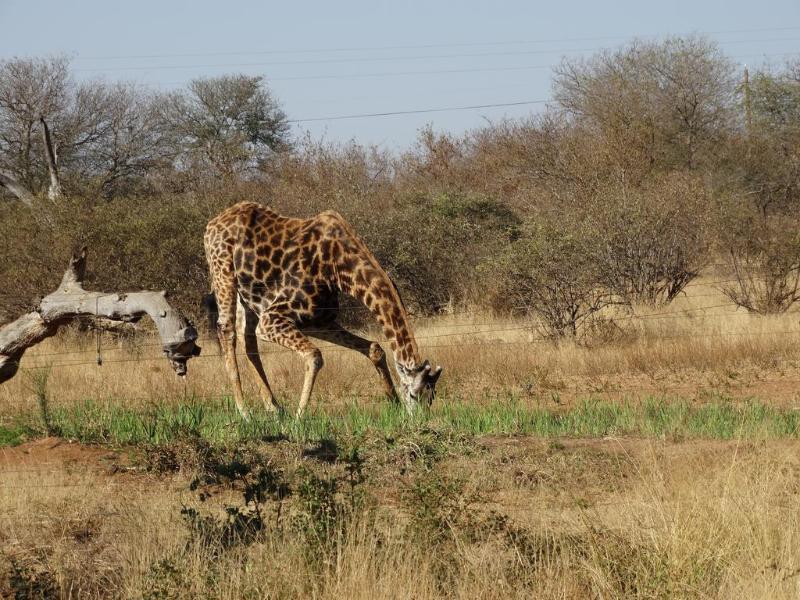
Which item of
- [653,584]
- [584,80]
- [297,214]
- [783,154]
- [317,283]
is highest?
[584,80]

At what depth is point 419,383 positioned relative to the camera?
11430 millimetres

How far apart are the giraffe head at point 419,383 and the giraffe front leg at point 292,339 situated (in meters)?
1.02

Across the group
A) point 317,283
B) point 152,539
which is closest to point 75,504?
point 152,539

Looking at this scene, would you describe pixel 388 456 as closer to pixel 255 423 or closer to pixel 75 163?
pixel 255 423

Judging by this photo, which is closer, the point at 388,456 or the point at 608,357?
the point at 388,456

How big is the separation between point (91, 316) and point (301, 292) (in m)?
3.96

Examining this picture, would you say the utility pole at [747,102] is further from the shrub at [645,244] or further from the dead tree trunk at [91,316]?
the dead tree trunk at [91,316]

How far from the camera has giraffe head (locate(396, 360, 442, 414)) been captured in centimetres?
1141

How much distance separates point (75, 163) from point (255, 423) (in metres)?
29.1

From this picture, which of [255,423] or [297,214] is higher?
[297,214]

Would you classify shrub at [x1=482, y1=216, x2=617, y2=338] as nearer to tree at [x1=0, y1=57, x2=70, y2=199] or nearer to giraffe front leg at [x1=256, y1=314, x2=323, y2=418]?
giraffe front leg at [x1=256, y1=314, x2=323, y2=418]

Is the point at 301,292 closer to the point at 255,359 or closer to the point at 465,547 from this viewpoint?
the point at 255,359

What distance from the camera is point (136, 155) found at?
3797cm

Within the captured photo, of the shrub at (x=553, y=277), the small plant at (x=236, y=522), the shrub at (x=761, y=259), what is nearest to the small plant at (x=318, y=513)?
the small plant at (x=236, y=522)
